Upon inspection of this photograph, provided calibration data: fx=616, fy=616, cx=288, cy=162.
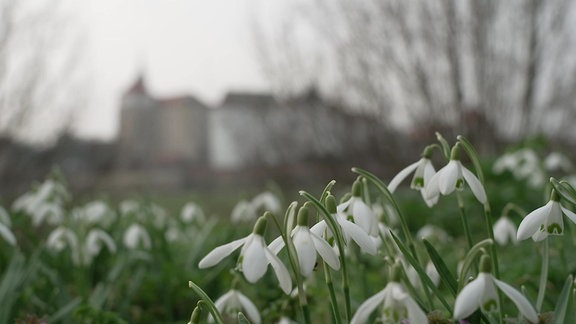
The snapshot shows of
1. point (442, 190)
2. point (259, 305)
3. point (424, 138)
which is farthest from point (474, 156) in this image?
point (424, 138)

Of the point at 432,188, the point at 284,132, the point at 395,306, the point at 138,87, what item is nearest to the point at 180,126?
the point at 138,87

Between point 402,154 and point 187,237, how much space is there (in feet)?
15.2

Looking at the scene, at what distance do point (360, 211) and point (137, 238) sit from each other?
5.27 ft

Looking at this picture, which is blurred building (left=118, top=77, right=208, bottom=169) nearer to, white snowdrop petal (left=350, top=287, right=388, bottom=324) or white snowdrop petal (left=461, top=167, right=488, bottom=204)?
white snowdrop petal (left=461, top=167, right=488, bottom=204)

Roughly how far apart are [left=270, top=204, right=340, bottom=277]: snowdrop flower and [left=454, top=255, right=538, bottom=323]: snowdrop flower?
19 centimetres

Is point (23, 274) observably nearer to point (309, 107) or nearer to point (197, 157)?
point (309, 107)

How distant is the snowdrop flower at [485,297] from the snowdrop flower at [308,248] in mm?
187

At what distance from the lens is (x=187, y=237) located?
3773mm

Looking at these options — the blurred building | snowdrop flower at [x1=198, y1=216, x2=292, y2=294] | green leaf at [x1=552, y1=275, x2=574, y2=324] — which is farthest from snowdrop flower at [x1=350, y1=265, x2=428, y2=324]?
the blurred building

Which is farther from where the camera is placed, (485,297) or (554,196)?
(554,196)

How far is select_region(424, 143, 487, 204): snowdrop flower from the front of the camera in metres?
0.97

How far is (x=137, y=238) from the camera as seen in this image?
8.06 ft

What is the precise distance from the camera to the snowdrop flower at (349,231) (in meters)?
0.86

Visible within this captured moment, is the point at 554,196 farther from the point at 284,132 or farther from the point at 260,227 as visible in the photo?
the point at 284,132
